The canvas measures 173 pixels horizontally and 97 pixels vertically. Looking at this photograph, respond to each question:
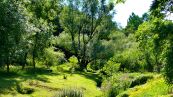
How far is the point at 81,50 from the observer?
75.4m

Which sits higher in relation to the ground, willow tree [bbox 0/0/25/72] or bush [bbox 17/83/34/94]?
willow tree [bbox 0/0/25/72]

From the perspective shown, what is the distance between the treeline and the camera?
30.6 m

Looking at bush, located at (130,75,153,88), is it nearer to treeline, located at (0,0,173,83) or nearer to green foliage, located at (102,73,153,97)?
green foliage, located at (102,73,153,97)

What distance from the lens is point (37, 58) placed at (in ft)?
183

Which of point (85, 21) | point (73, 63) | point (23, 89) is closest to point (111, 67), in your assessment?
point (23, 89)

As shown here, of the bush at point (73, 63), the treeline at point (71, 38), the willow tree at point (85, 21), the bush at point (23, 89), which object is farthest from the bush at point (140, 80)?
the willow tree at point (85, 21)

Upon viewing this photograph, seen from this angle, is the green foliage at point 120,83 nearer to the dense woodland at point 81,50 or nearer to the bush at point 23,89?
the dense woodland at point 81,50

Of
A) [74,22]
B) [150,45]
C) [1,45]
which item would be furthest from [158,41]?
[74,22]

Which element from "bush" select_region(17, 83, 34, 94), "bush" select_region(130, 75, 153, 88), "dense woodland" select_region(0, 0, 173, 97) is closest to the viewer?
"dense woodland" select_region(0, 0, 173, 97)

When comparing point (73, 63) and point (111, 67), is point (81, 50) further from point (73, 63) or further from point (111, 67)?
point (111, 67)

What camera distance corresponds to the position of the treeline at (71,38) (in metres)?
30.6

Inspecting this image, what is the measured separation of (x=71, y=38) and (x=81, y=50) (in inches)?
130

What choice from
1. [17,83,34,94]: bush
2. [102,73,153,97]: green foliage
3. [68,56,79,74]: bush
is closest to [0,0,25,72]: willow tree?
[17,83,34,94]: bush

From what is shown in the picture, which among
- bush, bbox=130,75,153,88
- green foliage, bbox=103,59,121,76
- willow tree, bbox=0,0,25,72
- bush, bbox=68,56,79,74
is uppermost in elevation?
willow tree, bbox=0,0,25,72
